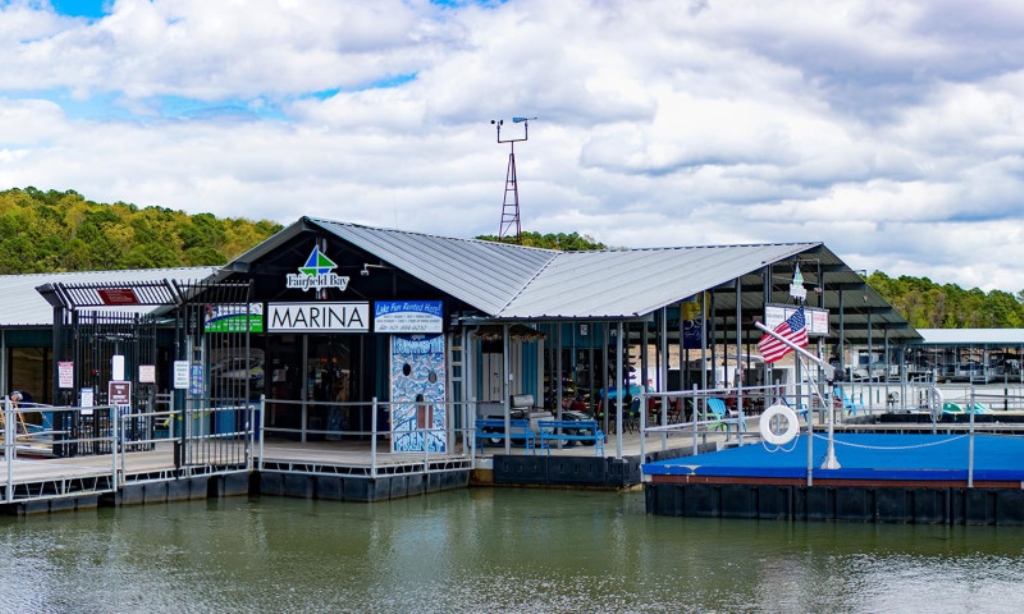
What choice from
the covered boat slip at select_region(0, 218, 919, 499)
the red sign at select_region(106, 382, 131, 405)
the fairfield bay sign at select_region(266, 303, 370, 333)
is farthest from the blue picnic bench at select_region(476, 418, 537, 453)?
the red sign at select_region(106, 382, 131, 405)

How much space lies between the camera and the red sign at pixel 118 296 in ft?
68.7

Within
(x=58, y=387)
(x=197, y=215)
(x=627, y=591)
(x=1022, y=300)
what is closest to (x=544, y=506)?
(x=627, y=591)

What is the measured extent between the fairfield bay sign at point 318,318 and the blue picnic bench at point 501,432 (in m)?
2.62

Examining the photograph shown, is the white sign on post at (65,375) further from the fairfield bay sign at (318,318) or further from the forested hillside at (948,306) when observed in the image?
the forested hillside at (948,306)

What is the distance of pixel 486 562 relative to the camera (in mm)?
14750

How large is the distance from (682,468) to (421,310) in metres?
5.90

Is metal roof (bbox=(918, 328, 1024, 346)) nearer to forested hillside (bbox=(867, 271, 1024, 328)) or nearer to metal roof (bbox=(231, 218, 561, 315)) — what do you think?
metal roof (bbox=(231, 218, 561, 315))

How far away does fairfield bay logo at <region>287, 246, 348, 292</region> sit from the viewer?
2283cm

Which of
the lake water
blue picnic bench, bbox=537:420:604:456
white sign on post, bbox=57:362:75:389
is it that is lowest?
the lake water

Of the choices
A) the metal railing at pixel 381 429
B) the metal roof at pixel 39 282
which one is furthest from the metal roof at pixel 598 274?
the metal roof at pixel 39 282

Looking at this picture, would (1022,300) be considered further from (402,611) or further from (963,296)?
(402,611)

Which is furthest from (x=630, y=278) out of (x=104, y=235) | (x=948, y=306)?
(x=948, y=306)

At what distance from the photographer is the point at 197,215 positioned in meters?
74.1

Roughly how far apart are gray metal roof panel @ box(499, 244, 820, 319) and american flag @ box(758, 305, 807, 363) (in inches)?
53.2
